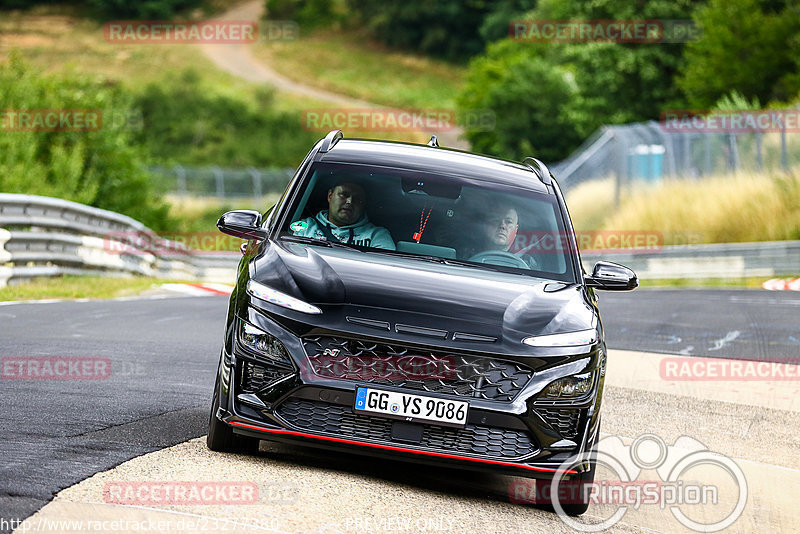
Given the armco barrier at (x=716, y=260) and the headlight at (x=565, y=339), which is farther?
the armco barrier at (x=716, y=260)

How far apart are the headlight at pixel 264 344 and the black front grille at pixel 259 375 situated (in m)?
0.05

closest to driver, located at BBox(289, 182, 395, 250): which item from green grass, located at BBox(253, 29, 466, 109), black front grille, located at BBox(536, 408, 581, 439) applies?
black front grille, located at BBox(536, 408, 581, 439)

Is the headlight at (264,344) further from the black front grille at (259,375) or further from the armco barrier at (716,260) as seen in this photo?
the armco barrier at (716,260)

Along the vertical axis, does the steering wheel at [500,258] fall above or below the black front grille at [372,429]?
above

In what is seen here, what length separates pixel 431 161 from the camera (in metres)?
7.57

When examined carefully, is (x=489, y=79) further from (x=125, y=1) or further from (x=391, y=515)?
(x=391, y=515)

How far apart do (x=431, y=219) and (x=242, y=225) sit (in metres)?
1.06

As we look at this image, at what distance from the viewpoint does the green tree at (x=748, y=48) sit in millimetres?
43500

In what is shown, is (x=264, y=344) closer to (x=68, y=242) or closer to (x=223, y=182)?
(x=68, y=242)

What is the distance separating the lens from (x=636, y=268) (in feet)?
86.2

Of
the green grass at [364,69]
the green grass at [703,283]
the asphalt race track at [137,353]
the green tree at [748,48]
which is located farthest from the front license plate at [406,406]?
the green grass at [364,69]

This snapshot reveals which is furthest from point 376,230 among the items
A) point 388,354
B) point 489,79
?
point 489,79

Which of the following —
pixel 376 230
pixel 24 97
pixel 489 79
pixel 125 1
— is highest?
pixel 125 1

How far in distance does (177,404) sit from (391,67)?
98.0 metres
